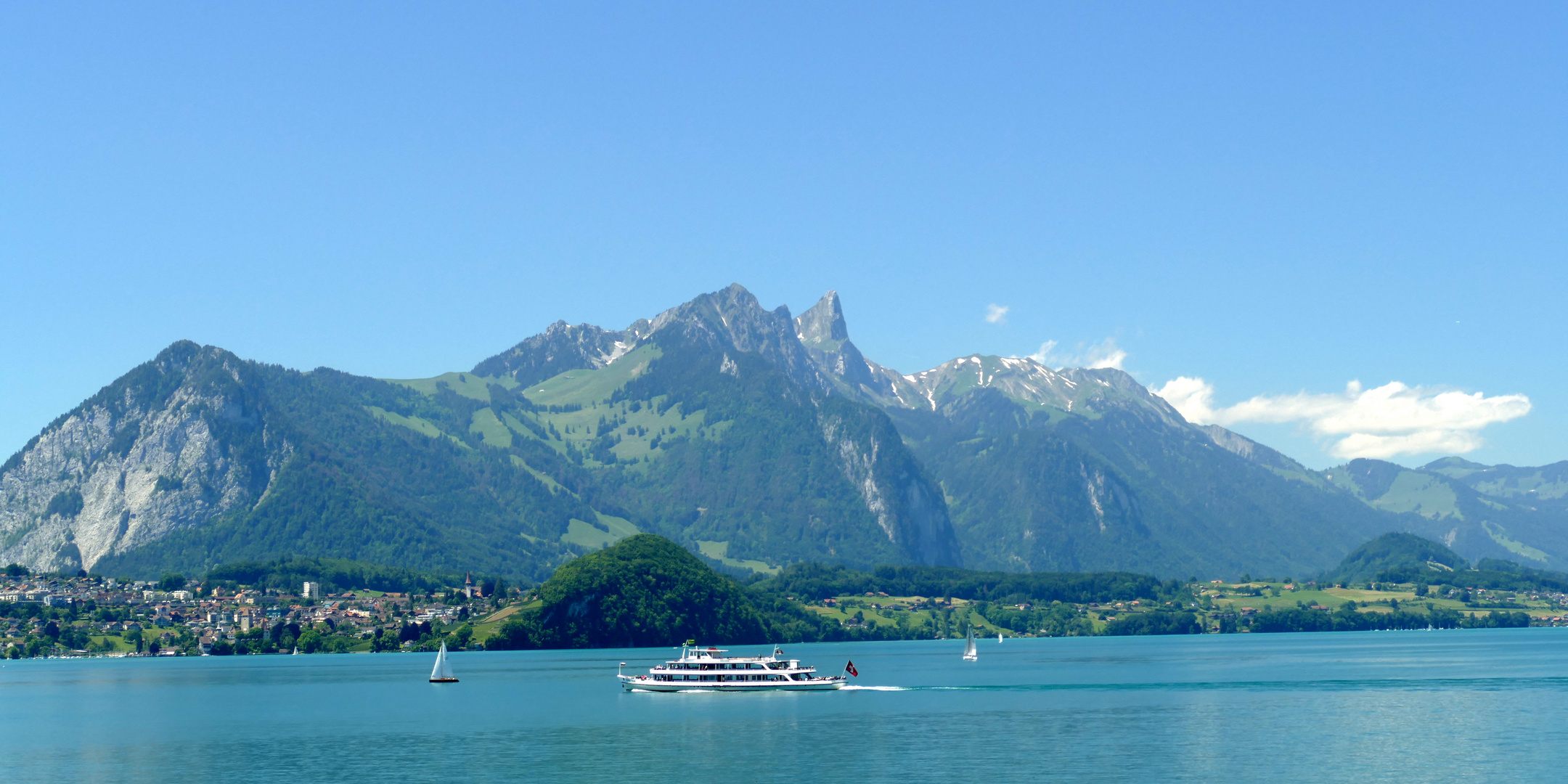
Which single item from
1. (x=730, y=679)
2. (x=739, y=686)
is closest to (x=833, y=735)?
(x=739, y=686)

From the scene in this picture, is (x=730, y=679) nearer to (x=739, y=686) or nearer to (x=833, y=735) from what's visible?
(x=739, y=686)

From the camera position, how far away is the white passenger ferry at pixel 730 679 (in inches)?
7047

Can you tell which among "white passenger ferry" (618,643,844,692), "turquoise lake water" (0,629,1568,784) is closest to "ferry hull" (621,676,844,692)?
"white passenger ferry" (618,643,844,692)

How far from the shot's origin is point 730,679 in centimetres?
18225

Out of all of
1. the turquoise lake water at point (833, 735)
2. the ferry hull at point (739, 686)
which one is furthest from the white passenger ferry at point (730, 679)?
the turquoise lake water at point (833, 735)

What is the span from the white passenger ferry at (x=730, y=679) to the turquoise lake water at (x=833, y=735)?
20.4ft

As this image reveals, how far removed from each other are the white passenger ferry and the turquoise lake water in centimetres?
623

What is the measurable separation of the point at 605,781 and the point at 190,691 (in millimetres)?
122795

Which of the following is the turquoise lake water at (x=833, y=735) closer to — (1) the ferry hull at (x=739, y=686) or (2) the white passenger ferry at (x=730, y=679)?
(1) the ferry hull at (x=739, y=686)

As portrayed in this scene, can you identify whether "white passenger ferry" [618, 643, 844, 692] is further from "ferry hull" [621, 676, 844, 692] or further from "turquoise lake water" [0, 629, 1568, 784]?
"turquoise lake water" [0, 629, 1568, 784]

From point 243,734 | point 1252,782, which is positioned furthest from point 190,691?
point 1252,782

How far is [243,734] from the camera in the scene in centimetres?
12544

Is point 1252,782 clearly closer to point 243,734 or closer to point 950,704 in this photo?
point 950,704

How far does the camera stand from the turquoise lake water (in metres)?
94.4
